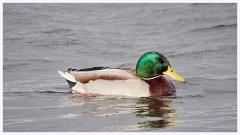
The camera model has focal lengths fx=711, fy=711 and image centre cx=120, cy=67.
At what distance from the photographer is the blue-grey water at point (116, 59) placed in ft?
37.1

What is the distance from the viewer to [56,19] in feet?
75.7

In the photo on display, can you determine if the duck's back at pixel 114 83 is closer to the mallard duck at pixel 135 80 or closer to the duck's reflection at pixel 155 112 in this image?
the mallard duck at pixel 135 80

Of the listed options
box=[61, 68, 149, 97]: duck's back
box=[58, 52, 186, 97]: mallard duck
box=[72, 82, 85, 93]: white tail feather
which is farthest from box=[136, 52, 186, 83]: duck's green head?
box=[72, 82, 85, 93]: white tail feather

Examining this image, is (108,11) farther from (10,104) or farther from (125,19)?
(10,104)

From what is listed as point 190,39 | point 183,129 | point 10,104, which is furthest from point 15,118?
point 190,39

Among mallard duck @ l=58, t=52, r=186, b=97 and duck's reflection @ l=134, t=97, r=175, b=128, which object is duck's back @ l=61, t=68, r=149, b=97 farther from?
duck's reflection @ l=134, t=97, r=175, b=128

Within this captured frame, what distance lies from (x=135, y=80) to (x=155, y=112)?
Answer: 1.55 metres

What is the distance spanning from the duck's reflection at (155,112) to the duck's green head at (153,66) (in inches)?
22.8

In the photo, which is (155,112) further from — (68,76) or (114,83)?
(68,76)

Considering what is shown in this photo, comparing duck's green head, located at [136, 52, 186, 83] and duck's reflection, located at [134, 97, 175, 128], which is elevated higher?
duck's green head, located at [136, 52, 186, 83]

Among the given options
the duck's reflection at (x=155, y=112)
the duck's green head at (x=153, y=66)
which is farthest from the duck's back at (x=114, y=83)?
the duck's reflection at (x=155, y=112)

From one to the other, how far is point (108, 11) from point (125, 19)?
1.35 m

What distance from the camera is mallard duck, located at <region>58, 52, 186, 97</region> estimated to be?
13.3 meters

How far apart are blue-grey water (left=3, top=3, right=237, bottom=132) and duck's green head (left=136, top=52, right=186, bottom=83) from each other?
547mm
